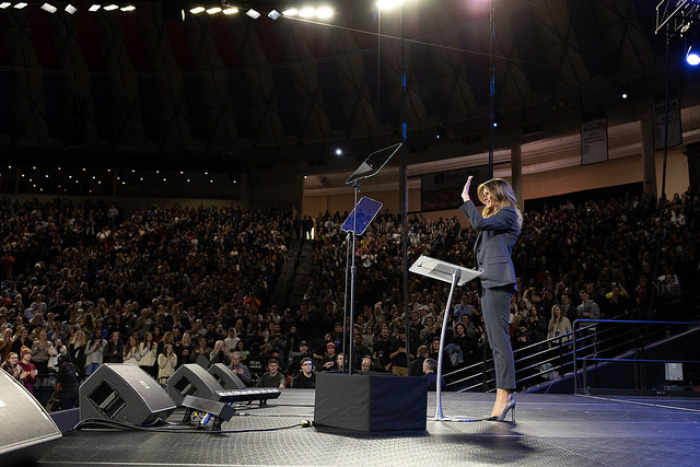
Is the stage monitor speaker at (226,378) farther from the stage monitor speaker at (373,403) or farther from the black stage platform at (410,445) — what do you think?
the stage monitor speaker at (373,403)

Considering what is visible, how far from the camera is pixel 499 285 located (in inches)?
124

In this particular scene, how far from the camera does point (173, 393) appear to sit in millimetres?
3838

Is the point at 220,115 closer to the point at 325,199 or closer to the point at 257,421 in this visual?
the point at 325,199

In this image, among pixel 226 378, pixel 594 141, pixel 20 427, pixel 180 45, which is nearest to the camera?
pixel 20 427

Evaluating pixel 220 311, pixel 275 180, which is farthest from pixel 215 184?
pixel 220 311

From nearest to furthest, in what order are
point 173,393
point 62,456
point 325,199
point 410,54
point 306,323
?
1. point 62,456
2. point 173,393
3. point 306,323
4. point 410,54
5. point 325,199

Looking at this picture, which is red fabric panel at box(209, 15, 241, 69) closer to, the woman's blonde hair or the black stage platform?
the woman's blonde hair

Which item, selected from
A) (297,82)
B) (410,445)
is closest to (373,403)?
(410,445)

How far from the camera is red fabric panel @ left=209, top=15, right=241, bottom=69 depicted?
20.0m

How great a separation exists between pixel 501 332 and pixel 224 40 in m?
19.3

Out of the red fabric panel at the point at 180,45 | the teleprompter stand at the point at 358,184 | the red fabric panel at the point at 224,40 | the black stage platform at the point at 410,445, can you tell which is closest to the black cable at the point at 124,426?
the black stage platform at the point at 410,445

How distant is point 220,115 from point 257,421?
20.2 m

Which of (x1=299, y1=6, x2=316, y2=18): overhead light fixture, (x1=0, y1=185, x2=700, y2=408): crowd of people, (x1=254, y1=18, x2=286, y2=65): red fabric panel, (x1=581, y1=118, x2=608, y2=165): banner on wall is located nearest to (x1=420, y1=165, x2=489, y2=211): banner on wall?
(x1=0, y1=185, x2=700, y2=408): crowd of people

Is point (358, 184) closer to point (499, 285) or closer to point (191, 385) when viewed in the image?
point (499, 285)
